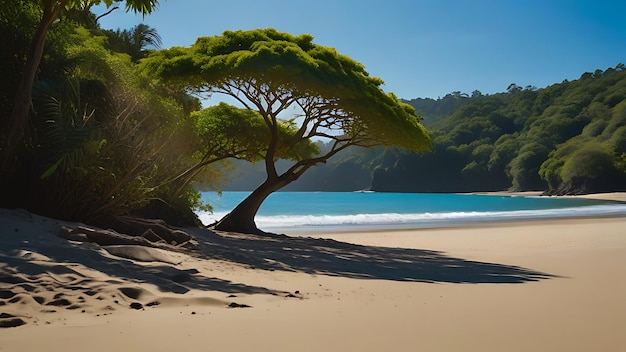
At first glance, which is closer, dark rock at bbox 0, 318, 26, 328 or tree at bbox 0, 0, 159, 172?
dark rock at bbox 0, 318, 26, 328

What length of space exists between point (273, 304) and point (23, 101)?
5.10 m

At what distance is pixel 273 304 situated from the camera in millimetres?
4520

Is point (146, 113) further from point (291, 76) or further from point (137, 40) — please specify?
point (137, 40)

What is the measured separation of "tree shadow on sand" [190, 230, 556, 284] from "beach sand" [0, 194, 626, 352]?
0.07 m

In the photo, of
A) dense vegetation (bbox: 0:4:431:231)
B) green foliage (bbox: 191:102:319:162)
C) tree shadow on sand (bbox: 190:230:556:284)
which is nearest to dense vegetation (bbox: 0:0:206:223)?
dense vegetation (bbox: 0:4:431:231)

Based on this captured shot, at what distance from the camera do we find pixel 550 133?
320 feet

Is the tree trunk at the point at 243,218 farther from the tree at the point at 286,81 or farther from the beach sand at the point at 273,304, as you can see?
the beach sand at the point at 273,304

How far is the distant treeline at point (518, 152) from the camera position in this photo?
2948 inches

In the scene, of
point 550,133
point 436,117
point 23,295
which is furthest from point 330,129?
point 436,117

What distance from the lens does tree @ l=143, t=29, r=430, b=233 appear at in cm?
1292

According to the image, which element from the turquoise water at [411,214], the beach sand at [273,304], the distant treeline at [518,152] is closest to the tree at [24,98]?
the beach sand at [273,304]

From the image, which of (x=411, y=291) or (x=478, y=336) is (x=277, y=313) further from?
(x=411, y=291)

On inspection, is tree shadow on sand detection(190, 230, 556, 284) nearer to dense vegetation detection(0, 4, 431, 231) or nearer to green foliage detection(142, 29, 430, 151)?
dense vegetation detection(0, 4, 431, 231)

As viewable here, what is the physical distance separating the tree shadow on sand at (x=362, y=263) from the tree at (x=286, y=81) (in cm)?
398
